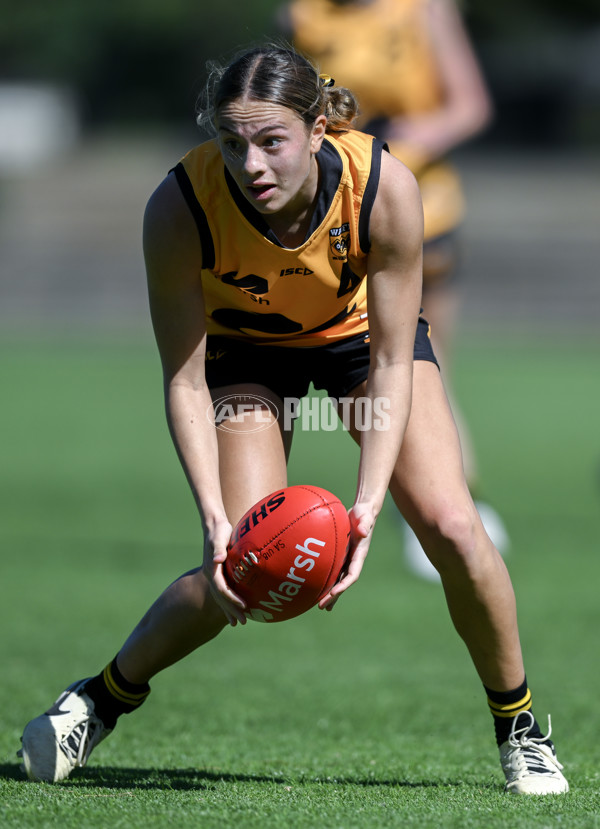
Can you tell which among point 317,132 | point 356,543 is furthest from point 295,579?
point 317,132

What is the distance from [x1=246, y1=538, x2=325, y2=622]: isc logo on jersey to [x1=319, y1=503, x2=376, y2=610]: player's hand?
0.08m

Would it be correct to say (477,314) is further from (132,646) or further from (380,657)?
(132,646)

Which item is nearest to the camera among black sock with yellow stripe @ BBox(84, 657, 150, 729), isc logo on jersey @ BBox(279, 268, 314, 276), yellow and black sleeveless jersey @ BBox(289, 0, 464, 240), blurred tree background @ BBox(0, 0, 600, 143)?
isc logo on jersey @ BBox(279, 268, 314, 276)

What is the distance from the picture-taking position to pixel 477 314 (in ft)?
83.5

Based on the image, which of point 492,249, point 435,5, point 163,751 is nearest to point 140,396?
point 435,5

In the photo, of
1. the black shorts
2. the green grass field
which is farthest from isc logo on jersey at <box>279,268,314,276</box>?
the green grass field

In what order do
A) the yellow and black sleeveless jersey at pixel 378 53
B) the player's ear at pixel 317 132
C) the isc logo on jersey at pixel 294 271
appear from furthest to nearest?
the yellow and black sleeveless jersey at pixel 378 53
the isc logo on jersey at pixel 294 271
the player's ear at pixel 317 132

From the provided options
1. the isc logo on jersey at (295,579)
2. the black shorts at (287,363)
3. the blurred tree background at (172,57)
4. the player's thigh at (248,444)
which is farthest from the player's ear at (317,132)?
the blurred tree background at (172,57)

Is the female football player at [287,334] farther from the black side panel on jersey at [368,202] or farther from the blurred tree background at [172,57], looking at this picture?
the blurred tree background at [172,57]

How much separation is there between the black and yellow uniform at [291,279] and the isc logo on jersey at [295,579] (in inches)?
26.6

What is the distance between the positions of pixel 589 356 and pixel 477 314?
5746 millimetres

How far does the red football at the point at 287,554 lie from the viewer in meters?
2.96

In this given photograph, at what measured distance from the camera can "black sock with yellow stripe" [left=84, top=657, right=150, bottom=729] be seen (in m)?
3.39

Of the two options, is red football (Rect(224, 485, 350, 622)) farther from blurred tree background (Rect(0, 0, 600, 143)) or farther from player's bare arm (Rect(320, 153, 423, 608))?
blurred tree background (Rect(0, 0, 600, 143))
